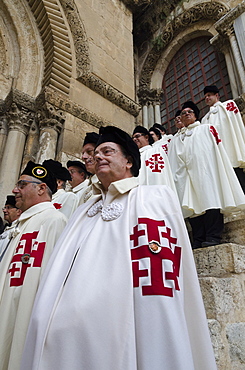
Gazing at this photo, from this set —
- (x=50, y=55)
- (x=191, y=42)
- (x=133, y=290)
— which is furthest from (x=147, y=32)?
(x=133, y=290)

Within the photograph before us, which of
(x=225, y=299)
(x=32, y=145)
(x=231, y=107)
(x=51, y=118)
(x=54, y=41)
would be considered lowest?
(x=225, y=299)

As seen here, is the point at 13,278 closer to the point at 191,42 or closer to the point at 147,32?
the point at 191,42

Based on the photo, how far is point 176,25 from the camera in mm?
9430

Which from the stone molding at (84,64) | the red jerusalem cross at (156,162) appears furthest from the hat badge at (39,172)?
the stone molding at (84,64)

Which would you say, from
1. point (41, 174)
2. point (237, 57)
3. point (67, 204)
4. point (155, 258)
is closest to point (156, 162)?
point (67, 204)

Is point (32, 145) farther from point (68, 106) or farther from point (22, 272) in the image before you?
point (22, 272)

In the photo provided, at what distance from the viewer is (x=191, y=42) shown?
9.38 metres

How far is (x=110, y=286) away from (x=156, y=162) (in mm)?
2541

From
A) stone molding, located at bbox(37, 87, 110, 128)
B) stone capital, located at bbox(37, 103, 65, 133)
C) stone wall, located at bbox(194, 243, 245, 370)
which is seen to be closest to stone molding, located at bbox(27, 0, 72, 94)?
stone molding, located at bbox(37, 87, 110, 128)

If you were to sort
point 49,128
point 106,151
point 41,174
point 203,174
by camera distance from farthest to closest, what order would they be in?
point 49,128 < point 203,174 < point 41,174 < point 106,151

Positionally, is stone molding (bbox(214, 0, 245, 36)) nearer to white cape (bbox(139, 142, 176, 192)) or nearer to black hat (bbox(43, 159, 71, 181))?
white cape (bbox(139, 142, 176, 192))

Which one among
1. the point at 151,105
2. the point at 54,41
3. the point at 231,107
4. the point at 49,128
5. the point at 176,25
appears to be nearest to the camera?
the point at 231,107

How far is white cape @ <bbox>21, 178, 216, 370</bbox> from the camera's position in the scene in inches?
42.4

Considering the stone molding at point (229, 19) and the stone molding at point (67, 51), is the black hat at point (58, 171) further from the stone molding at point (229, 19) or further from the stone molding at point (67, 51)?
the stone molding at point (229, 19)
